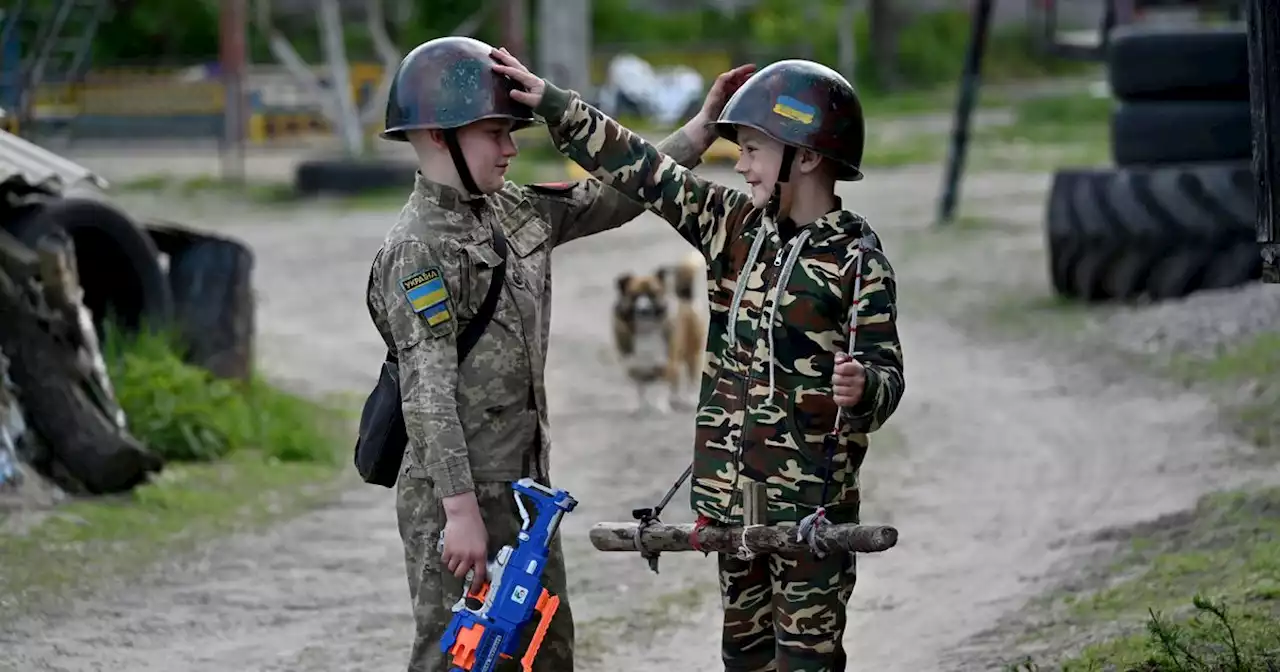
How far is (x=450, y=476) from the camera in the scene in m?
4.23

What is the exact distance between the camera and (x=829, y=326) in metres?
4.24

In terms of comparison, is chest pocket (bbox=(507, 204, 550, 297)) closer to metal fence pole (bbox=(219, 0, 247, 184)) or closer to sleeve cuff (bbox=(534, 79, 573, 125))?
sleeve cuff (bbox=(534, 79, 573, 125))

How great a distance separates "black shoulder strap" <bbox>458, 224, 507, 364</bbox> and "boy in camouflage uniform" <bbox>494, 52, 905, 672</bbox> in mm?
289

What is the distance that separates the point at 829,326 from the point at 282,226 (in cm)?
1623

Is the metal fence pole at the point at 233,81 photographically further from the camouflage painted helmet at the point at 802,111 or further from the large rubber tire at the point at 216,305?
the camouflage painted helmet at the point at 802,111

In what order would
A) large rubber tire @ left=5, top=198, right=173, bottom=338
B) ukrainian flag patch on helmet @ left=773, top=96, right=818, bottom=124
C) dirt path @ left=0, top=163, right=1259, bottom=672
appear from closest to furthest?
1. ukrainian flag patch on helmet @ left=773, top=96, right=818, bottom=124
2. dirt path @ left=0, top=163, right=1259, bottom=672
3. large rubber tire @ left=5, top=198, right=173, bottom=338

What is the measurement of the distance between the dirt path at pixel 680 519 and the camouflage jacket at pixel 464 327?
1.67m

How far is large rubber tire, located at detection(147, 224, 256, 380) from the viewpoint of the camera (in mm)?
9914

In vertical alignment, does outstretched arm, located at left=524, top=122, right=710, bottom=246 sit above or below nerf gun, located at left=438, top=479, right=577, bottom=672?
above

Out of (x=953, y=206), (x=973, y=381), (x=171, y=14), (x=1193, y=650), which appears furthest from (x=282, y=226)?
(x=171, y=14)

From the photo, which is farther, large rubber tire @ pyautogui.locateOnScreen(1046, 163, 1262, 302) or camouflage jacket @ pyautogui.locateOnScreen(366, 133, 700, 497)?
large rubber tire @ pyautogui.locateOnScreen(1046, 163, 1262, 302)

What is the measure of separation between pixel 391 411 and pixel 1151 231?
30.2 ft

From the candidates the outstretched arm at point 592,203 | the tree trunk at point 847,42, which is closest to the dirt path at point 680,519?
the outstretched arm at point 592,203

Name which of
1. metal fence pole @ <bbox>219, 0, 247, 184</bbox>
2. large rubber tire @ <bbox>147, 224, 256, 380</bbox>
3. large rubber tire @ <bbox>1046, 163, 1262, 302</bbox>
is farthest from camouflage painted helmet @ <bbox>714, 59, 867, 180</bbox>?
metal fence pole @ <bbox>219, 0, 247, 184</bbox>
